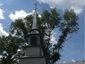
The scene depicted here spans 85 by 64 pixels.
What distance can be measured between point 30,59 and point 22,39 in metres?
9.73

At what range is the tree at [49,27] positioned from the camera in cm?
4917

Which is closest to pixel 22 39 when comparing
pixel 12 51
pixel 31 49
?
pixel 12 51

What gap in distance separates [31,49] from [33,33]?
2398 millimetres

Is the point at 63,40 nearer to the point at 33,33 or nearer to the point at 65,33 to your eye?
the point at 65,33

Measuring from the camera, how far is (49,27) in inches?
1957

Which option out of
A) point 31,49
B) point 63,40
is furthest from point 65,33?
point 31,49

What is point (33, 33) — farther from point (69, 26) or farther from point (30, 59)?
point (69, 26)

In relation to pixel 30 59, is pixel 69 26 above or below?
above

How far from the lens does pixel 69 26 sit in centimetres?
4978

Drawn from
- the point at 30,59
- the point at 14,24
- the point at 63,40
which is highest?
the point at 14,24

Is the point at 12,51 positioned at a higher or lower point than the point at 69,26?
lower

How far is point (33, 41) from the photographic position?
4138cm

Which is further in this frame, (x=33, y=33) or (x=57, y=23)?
(x=57, y=23)

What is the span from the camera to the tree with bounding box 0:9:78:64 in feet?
161
